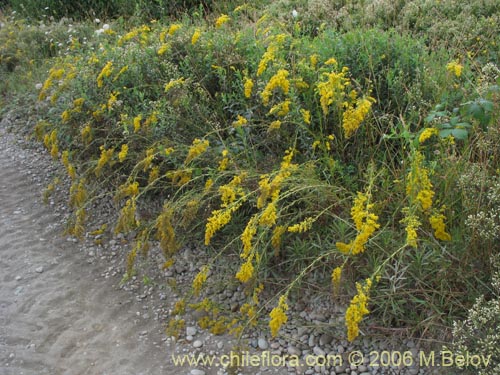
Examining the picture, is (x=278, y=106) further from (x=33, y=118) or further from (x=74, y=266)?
(x=33, y=118)

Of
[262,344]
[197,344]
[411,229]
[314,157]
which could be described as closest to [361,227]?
[411,229]

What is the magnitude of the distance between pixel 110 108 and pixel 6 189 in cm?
135

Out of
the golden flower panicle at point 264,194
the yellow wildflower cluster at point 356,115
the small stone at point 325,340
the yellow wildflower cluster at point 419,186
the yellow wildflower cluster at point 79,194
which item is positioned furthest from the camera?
the yellow wildflower cluster at point 79,194

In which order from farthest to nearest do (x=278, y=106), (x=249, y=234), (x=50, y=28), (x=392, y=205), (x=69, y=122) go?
(x=50, y=28) → (x=69, y=122) → (x=278, y=106) → (x=392, y=205) → (x=249, y=234)

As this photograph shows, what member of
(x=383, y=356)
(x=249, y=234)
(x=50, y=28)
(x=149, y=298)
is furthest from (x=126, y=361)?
(x=50, y=28)

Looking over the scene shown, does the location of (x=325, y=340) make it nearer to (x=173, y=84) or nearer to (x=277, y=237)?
(x=277, y=237)

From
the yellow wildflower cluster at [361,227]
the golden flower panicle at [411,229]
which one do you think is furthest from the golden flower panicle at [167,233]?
the golden flower panicle at [411,229]

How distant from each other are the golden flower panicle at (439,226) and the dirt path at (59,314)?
1.51 meters

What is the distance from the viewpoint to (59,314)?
11.4 ft

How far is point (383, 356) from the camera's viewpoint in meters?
2.79

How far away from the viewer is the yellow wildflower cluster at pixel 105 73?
14.3 ft

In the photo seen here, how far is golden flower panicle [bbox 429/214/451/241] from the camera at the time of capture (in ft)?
9.07

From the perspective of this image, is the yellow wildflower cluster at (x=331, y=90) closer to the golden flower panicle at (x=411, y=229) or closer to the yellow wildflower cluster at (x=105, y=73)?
the golden flower panicle at (x=411, y=229)

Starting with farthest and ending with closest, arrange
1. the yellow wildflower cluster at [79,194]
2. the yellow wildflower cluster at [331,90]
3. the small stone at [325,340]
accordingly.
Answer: the yellow wildflower cluster at [79,194], the yellow wildflower cluster at [331,90], the small stone at [325,340]
